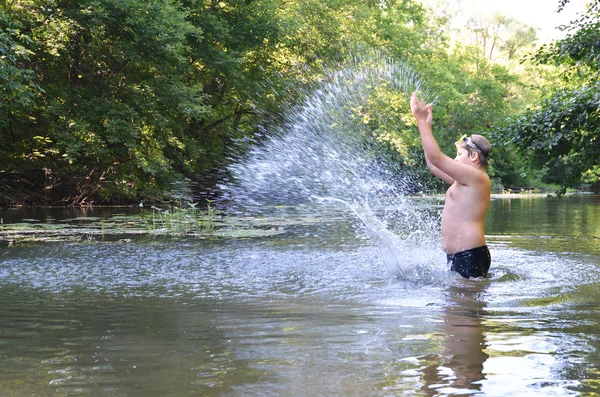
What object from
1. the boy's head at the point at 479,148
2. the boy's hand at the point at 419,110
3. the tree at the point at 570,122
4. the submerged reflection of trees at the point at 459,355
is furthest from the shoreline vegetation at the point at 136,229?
the submerged reflection of trees at the point at 459,355

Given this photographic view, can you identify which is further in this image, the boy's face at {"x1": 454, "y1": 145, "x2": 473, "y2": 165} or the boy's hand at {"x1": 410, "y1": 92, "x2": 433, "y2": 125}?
the boy's face at {"x1": 454, "y1": 145, "x2": 473, "y2": 165}

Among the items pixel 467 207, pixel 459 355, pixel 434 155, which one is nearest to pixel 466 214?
pixel 467 207

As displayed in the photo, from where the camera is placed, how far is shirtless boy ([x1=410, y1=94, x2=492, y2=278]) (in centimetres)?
712

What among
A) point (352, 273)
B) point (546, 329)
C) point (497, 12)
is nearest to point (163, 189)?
point (352, 273)

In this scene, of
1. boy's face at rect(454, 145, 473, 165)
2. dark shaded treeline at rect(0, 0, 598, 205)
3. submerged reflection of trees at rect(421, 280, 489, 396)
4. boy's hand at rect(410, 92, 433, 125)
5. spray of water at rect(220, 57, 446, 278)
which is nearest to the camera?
submerged reflection of trees at rect(421, 280, 489, 396)

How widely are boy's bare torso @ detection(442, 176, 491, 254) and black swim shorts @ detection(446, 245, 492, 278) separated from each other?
60 millimetres

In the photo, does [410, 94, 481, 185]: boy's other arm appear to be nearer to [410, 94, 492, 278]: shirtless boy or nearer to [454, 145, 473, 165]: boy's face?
[410, 94, 492, 278]: shirtless boy

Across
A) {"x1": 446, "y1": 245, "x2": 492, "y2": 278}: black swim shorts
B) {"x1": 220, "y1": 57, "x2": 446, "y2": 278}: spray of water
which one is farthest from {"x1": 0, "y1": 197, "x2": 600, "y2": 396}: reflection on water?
{"x1": 220, "y1": 57, "x2": 446, "y2": 278}: spray of water

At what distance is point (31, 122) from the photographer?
2730 cm

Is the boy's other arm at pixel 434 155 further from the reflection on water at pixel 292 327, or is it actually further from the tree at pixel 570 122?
the tree at pixel 570 122

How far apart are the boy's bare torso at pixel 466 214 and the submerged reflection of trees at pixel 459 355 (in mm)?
1093

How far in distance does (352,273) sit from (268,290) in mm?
1537

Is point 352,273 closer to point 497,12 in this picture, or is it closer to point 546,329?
point 546,329

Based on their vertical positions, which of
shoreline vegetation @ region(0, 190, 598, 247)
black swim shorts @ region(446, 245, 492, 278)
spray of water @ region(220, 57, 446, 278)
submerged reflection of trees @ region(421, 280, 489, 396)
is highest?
spray of water @ region(220, 57, 446, 278)
